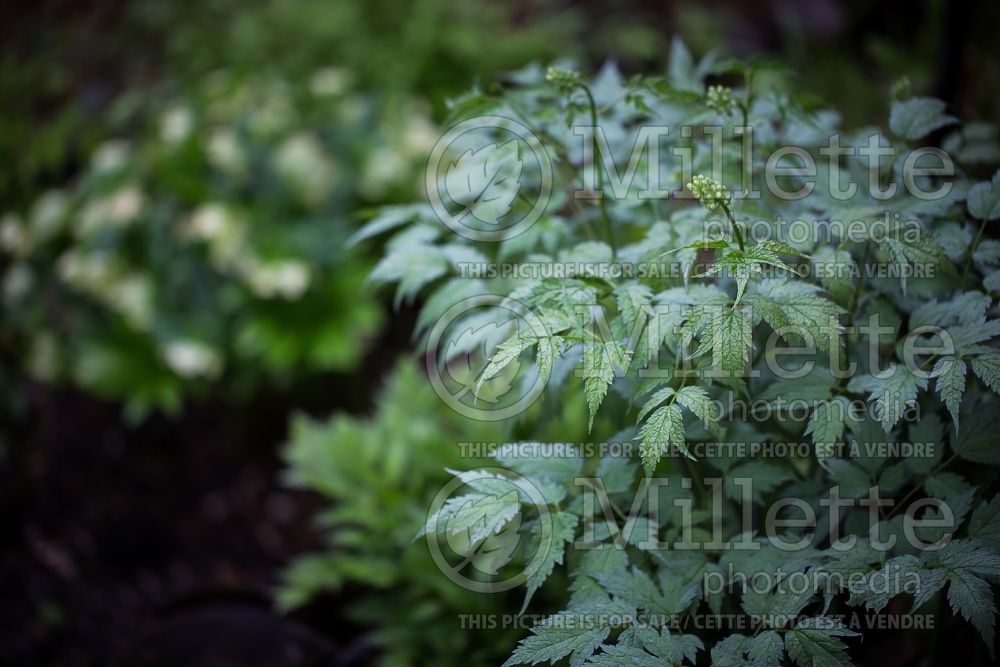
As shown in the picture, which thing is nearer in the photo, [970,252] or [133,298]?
[970,252]

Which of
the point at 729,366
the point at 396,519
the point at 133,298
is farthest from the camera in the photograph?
the point at 133,298

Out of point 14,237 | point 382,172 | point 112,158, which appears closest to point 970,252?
point 382,172

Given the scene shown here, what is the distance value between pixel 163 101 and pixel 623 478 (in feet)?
11.5

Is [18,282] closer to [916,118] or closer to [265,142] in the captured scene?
[265,142]

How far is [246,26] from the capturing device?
3986 mm

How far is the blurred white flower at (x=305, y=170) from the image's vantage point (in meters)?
3.09

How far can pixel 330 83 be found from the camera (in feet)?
11.3

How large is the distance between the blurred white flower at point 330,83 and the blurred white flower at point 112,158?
89cm

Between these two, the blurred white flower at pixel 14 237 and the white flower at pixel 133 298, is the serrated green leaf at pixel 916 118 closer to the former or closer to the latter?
the white flower at pixel 133 298

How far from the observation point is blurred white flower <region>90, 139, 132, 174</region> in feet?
11.2

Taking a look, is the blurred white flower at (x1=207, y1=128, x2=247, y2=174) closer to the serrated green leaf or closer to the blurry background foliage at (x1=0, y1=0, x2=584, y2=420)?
the blurry background foliage at (x1=0, y1=0, x2=584, y2=420)

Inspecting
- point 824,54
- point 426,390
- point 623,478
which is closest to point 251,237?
point 426,390

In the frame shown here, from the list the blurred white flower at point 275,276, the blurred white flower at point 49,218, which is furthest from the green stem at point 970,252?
the blurred white flower at point 49,218

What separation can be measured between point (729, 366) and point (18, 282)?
338cm
